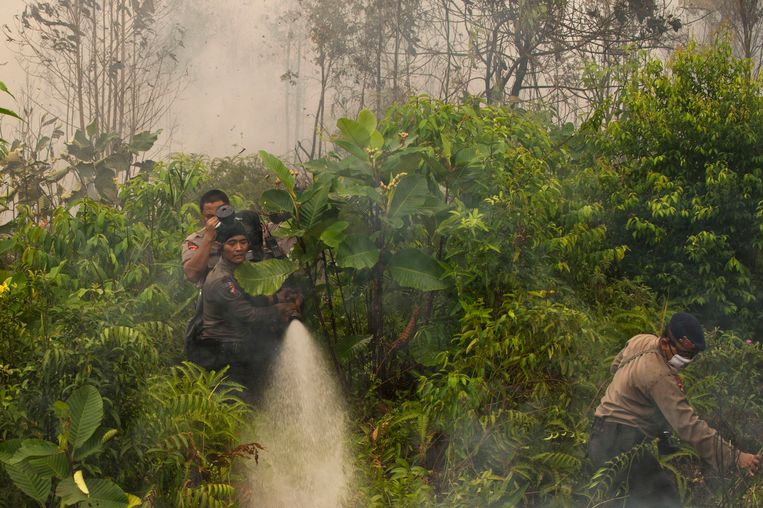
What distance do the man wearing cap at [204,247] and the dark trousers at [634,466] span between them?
260 centimetres

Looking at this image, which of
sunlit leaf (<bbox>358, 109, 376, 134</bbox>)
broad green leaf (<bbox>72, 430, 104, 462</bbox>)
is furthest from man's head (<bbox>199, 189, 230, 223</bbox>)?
broad green leaf (<bbox>72, 430, 104, 462</bbox>)

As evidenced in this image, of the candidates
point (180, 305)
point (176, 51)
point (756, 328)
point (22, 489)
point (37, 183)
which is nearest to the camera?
point (22, 489)

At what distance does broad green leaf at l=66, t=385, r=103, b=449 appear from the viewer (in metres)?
4.35

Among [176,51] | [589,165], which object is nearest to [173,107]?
[176,51]

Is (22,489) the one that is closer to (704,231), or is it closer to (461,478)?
(461,478)

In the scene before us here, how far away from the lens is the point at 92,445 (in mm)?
4465

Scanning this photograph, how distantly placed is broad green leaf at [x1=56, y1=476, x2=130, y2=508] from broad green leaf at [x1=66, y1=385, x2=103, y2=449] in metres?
0.19

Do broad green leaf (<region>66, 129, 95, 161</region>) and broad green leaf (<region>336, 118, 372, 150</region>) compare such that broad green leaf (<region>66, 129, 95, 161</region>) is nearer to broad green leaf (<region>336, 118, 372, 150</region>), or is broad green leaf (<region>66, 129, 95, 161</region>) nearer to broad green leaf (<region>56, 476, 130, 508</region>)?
broad green leaf (<region>336, 118, 372, 150</region>)

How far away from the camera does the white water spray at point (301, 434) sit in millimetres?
5195

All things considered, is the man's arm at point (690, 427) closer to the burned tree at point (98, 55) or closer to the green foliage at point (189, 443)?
the green foliage at point (189, 443)

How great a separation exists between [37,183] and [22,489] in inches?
222

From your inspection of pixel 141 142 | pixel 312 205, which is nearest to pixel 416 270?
pixel 312 205

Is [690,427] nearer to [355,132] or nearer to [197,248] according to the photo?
[355,132]

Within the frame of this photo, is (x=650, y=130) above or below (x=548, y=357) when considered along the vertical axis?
above
